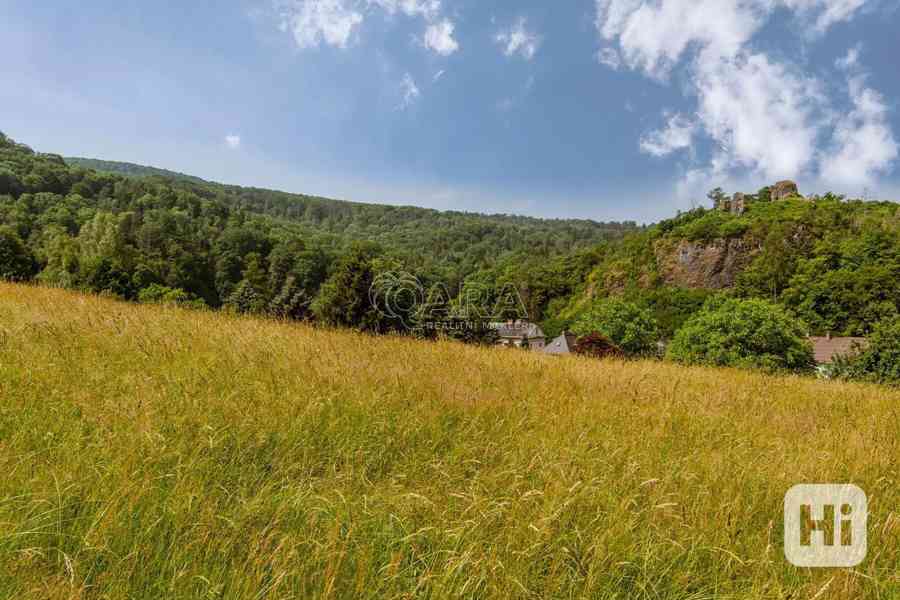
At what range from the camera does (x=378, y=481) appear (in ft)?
6.75

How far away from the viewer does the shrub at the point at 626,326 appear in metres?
42.8

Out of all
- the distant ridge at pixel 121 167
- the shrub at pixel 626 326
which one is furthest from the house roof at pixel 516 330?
the distant ridge at pixel 121 167

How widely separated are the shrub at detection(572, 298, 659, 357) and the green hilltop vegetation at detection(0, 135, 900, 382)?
0.22 metres

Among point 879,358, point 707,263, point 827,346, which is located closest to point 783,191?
point 707,263

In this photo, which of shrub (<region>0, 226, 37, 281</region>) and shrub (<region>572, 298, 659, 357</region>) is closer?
shrub (<region>0, 226, 37, 281</region>)

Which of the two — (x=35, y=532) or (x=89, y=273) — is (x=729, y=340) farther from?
(x=89, y=273)

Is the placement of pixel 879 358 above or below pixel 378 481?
above

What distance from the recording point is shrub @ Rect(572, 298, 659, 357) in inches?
1686

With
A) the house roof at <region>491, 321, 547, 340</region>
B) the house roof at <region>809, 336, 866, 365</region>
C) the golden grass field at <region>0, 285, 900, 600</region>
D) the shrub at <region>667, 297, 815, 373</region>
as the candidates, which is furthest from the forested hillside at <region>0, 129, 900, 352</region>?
the golden grass field at <region>0, 285, 900, 600</region>

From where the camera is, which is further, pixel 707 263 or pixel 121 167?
pixel 121 167

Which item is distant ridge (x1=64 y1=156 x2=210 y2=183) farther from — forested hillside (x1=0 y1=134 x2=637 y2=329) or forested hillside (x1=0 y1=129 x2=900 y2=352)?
forested hillside (x1=0 y1=129 x2=900 y2=352)

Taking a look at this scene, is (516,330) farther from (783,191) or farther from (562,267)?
(783,191)

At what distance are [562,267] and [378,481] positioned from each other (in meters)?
116

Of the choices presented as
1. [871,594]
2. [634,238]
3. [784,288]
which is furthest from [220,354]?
[634,238]
